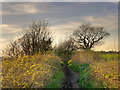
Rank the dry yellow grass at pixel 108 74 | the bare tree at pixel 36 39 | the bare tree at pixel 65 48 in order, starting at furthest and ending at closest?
the bare tree at pixel 65 48, the bare tree at pixel 36 39, the dry yellow grass at pixel 108 74

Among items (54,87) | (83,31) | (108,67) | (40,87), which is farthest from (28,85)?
(83,31)

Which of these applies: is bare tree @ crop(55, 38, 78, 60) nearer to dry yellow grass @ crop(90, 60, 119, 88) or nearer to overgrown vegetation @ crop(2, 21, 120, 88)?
overgrown vegetation @ crop(2, 21, 120, 88)

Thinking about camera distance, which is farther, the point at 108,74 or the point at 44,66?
the point at 44,66

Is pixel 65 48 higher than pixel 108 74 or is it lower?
higher

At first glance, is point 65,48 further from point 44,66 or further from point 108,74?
point 108,74

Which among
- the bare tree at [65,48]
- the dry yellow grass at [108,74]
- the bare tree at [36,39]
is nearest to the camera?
the dry yellow grass at [108,74]

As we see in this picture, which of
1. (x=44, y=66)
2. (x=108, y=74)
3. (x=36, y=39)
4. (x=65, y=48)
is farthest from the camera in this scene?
(x=65, y=48)

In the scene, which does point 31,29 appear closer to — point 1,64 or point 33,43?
point 33,43

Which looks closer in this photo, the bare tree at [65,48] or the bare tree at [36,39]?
the bare tree at [36,39]

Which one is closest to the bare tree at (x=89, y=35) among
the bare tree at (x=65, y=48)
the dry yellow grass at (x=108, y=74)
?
the bare tree at (x=65, y=48)

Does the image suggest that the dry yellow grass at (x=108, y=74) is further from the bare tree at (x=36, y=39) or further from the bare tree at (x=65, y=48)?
the bare tree at (x=65, y=48)

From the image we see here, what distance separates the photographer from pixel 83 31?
25656 millimetres

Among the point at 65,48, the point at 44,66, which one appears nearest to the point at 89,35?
the point at 65,48

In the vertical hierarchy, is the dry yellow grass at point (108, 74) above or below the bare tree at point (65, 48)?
below
